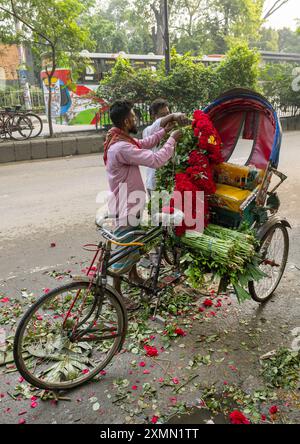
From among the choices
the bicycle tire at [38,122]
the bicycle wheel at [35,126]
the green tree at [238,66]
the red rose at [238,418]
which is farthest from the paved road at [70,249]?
the green tree at [238,66]

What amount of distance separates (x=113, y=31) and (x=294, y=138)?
23.5 meters

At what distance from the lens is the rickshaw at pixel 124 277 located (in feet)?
8.76

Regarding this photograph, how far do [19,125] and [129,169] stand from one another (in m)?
9.92

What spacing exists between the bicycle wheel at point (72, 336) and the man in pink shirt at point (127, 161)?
1.44 ft

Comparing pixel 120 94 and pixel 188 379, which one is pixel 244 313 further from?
pixel 120 94

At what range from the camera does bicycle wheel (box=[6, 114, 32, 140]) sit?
11867mm

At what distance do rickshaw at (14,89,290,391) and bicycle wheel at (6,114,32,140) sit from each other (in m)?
9.53

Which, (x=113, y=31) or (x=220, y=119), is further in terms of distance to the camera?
Answer: (x=113, y=31)

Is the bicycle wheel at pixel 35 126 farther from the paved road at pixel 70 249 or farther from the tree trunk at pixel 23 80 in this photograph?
the paved road at pixel 70 249

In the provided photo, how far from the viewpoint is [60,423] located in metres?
2.38

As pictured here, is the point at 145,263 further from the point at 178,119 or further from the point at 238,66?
the point at 238,66

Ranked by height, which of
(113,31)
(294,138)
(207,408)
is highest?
(113,31)

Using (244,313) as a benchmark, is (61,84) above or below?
above

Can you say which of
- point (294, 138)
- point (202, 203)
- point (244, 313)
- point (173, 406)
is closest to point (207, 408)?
point (173, 406)
